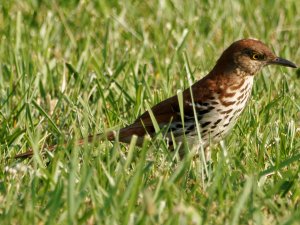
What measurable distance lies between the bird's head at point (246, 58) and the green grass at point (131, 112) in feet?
0.94

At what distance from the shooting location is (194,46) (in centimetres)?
796

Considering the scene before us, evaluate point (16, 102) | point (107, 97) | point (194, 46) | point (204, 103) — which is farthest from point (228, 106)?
point (194, 46)

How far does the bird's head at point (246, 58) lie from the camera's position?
5957 mm

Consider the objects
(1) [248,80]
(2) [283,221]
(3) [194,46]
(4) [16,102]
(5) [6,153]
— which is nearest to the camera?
(2) [283,221]

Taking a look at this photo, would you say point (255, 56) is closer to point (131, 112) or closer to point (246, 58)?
point (246, 58)

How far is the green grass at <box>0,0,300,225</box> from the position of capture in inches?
163

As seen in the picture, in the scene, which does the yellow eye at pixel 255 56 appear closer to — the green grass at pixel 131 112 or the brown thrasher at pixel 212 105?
the brown thrasher at pixel 212 105

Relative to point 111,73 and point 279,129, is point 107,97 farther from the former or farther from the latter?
point 279,129

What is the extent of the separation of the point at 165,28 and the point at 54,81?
1.68 metres

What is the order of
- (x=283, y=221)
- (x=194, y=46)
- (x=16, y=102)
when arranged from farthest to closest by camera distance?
(x=194, y=46)
(x=16, y=102)
(x=283, y=221)

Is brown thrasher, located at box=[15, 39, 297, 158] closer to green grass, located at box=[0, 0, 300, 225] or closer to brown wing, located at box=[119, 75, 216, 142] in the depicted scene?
brown wing, located at box=[119, 75, 216, 142]

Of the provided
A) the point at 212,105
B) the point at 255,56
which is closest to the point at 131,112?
the point at 212,105

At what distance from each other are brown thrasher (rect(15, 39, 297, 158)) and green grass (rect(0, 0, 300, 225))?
116mm

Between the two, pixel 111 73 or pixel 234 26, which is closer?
pixel 111 73
